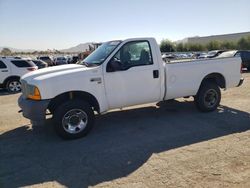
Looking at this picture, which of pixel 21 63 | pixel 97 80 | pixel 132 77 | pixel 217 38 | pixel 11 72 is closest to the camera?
pixel 97 80

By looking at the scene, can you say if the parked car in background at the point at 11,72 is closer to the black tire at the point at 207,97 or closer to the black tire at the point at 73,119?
the black tire at the point at 73,119

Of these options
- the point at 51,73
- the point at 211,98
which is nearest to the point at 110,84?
the point at 51,73

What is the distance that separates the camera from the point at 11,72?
14.1m

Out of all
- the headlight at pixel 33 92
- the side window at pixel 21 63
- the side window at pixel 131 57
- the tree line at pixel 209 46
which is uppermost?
the side window at pixel 131 57

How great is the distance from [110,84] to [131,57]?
860mm

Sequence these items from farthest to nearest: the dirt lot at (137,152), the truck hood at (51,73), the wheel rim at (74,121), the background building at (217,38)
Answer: the background building at (217,38) → the wheel rim at (74,121) → the truck hood at (51,73) → the dirt lot at (137,152)

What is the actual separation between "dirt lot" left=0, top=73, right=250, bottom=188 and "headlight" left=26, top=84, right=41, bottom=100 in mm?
954

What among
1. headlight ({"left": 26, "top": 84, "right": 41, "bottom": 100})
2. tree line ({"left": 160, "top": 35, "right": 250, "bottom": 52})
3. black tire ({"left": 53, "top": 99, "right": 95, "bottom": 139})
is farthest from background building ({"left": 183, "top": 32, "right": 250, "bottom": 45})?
headlight ({"left": 26, "top": 84, "right": 41, "bottom": 100})

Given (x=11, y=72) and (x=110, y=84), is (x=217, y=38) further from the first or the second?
(x=110, y=84)

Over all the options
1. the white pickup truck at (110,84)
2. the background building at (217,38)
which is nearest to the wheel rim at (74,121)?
the white pickup truck at (110,84)

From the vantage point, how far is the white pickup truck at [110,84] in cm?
562

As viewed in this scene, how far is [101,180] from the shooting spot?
4.06 meters

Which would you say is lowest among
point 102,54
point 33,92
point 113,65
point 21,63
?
point 33,92

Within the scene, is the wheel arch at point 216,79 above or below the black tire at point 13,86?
above
